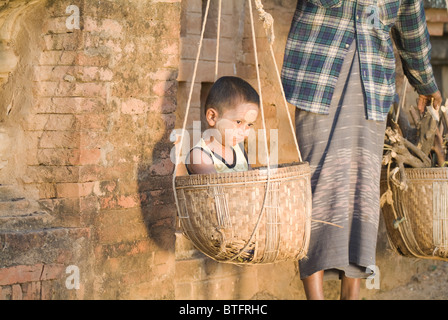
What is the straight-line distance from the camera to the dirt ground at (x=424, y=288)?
5.04 m

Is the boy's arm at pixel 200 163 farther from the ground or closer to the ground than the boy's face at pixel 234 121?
closer to the ground

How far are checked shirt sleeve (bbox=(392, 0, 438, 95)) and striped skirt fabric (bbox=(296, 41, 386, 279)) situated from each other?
0.44m

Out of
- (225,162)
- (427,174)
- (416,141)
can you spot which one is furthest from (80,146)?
(416,141)

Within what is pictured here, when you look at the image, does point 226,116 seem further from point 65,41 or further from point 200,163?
point 65,41

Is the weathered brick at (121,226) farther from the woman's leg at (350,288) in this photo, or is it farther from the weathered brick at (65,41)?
the woman's leg at (350,288)

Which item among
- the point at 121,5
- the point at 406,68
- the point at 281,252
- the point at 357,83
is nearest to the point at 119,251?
the point at 281,252

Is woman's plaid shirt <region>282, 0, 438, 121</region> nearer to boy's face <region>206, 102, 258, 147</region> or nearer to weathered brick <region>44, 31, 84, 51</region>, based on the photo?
boy's face <region>206, 102, 258, 147</region>

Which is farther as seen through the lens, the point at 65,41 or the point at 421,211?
the point at 421,211

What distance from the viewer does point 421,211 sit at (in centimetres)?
399

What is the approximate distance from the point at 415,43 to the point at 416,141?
57 cm

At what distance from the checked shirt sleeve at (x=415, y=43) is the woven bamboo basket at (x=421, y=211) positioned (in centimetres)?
48

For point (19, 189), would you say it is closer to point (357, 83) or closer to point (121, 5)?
point (121, 5)

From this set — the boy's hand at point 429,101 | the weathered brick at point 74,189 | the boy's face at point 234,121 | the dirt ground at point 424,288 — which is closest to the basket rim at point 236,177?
the boy's face at point 234,121

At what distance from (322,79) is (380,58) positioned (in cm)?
33
